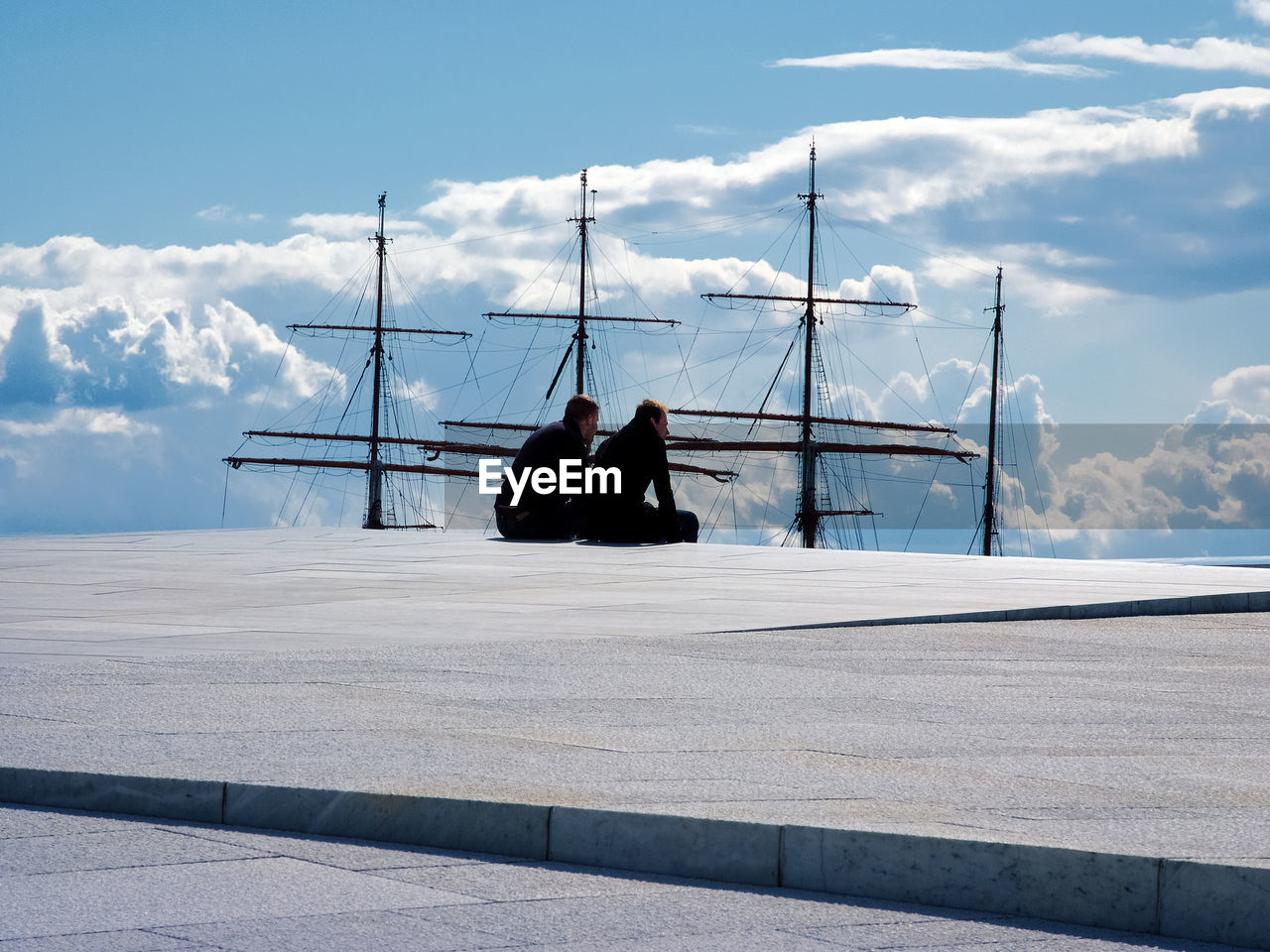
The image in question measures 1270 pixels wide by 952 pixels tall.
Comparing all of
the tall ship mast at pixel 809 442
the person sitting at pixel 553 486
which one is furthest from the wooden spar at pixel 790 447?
the person sitting at pixel 553 486

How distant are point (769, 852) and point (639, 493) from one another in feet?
37.6

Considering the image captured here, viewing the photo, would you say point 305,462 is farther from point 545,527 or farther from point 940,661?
point 940,661

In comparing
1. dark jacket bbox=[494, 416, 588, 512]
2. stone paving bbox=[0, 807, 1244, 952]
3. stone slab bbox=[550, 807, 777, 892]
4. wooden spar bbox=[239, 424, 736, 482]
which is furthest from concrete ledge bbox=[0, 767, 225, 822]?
wooden spar bbox=[239, 424, 736, 482]

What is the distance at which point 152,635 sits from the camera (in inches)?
301

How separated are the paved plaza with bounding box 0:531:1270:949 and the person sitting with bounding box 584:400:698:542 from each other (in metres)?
4.31

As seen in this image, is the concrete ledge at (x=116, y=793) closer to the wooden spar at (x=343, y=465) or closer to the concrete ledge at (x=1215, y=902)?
the concrete ledge at (x=1215, y=902)

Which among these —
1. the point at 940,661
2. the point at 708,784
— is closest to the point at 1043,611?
the point at 940,661

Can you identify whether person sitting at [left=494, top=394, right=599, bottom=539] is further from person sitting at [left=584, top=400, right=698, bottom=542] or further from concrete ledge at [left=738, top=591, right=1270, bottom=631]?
concrete ledge at [left=738, top=591, right=1270, bottom=631]

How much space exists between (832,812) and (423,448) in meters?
67.2

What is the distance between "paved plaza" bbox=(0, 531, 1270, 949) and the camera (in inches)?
138

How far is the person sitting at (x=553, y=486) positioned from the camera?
14.7 metres

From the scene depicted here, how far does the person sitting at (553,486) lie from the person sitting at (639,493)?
216mm

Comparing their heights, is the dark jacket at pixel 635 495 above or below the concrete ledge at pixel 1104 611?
above

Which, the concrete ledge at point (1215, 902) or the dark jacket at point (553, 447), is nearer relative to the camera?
the concrete ledge at point (1215, 902)
